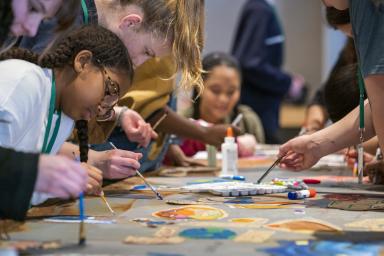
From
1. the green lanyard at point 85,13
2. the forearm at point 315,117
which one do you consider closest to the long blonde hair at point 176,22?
the green lanyard at point 85,13

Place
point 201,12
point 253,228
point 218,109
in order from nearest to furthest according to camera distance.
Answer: point 253,228
point 201,12
point 218,109

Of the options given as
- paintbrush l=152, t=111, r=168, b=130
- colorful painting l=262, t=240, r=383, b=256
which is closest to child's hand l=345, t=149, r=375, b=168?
paintbrush l=152, t=111, r=168, b=130

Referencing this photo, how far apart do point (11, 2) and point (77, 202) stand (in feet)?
1.91

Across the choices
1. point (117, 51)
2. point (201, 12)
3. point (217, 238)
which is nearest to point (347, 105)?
point (201, 12)

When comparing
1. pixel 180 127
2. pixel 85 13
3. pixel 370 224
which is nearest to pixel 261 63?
pixel 180 127

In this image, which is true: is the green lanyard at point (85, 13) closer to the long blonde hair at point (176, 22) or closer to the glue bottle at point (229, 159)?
the long blonde hair at point (176, 22)

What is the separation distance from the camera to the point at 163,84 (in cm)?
245

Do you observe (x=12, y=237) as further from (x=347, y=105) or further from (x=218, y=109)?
(x=218, y=109)

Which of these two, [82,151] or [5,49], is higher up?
[5,49]

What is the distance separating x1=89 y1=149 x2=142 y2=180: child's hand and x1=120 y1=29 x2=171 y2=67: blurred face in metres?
0.36

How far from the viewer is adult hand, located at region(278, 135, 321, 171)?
1972 millimetres

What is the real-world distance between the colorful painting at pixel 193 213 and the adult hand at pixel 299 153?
0.48 meters

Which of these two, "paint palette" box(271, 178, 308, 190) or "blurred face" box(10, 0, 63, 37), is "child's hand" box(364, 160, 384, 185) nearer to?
"paint palette" box(271, 178, 308, 190)

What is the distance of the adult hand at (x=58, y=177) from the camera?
1.13 m
